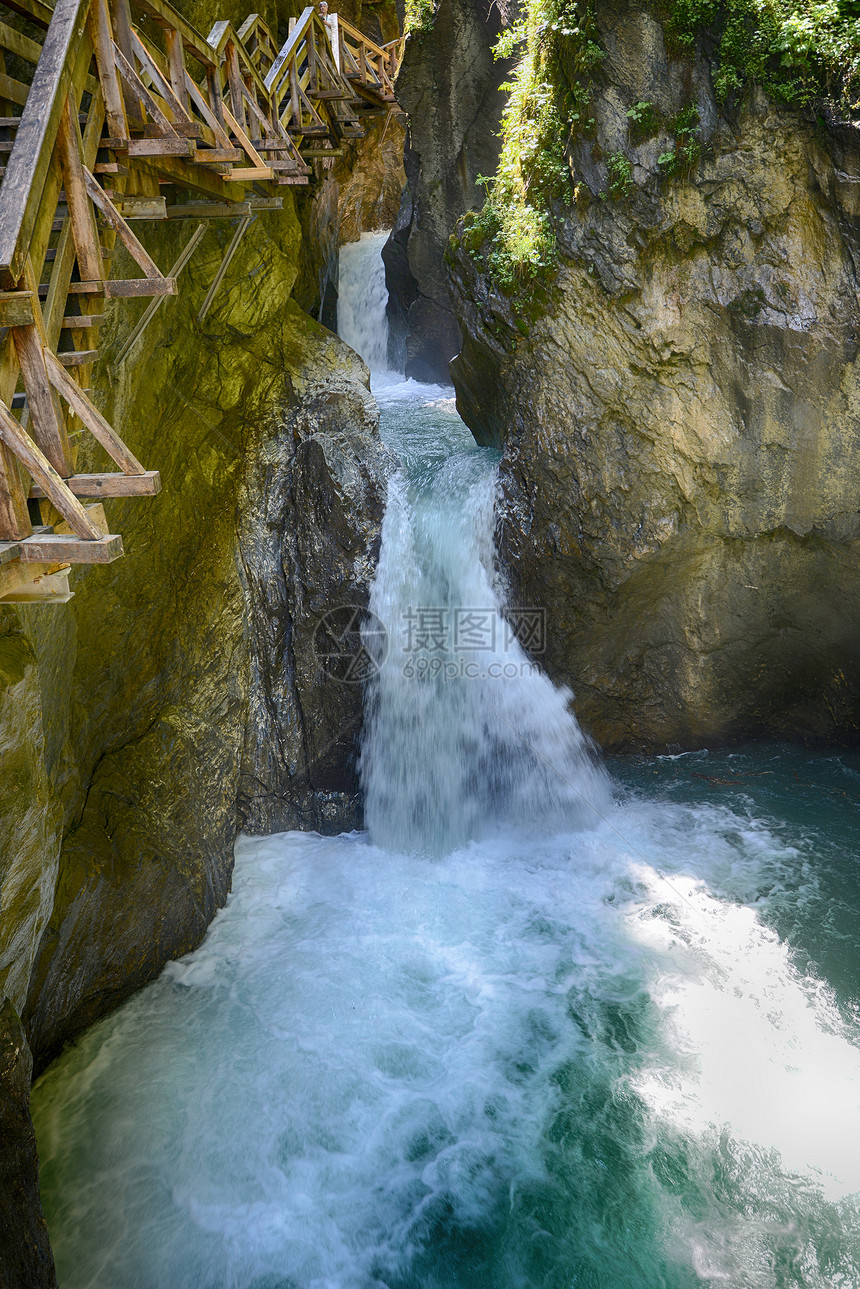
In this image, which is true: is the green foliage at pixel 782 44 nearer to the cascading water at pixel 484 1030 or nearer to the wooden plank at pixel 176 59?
the cascading water at pixel 484 1030

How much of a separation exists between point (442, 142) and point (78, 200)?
417 inches

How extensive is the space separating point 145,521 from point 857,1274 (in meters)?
6.43

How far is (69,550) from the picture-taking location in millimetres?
2816

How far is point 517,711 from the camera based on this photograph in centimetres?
834

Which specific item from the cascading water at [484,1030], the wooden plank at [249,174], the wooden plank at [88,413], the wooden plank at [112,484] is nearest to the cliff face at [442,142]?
the cascading water at [484,1030]

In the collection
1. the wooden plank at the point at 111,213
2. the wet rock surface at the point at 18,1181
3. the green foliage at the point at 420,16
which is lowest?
the wet rock surface at the point at 18,1181

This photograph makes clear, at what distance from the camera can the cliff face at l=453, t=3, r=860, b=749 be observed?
7.01 m

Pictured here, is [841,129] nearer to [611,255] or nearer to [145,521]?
[611,255]

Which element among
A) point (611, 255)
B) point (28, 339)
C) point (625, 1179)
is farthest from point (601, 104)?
point (625, 1179)

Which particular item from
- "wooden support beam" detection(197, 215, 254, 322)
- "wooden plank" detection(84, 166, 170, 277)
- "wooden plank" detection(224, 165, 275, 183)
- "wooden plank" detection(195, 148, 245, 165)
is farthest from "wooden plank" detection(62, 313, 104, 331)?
"wooden support beam" detection(197, 215, 254, 322)

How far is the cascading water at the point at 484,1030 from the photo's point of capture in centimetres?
446

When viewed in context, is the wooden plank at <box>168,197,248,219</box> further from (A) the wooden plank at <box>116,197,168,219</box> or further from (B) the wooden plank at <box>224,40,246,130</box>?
(A) the wooden plank at <box>116,197,168,219</box>

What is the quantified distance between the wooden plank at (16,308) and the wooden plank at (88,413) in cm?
18

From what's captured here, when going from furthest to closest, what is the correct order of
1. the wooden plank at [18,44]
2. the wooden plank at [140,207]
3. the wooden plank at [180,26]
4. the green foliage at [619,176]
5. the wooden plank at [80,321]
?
the green foliage at [619,176] < the wooden plank at [180,26] < the wooden plank at [140,207] < the wooden plank at [18,44] < the wooden plank at [80,321]
